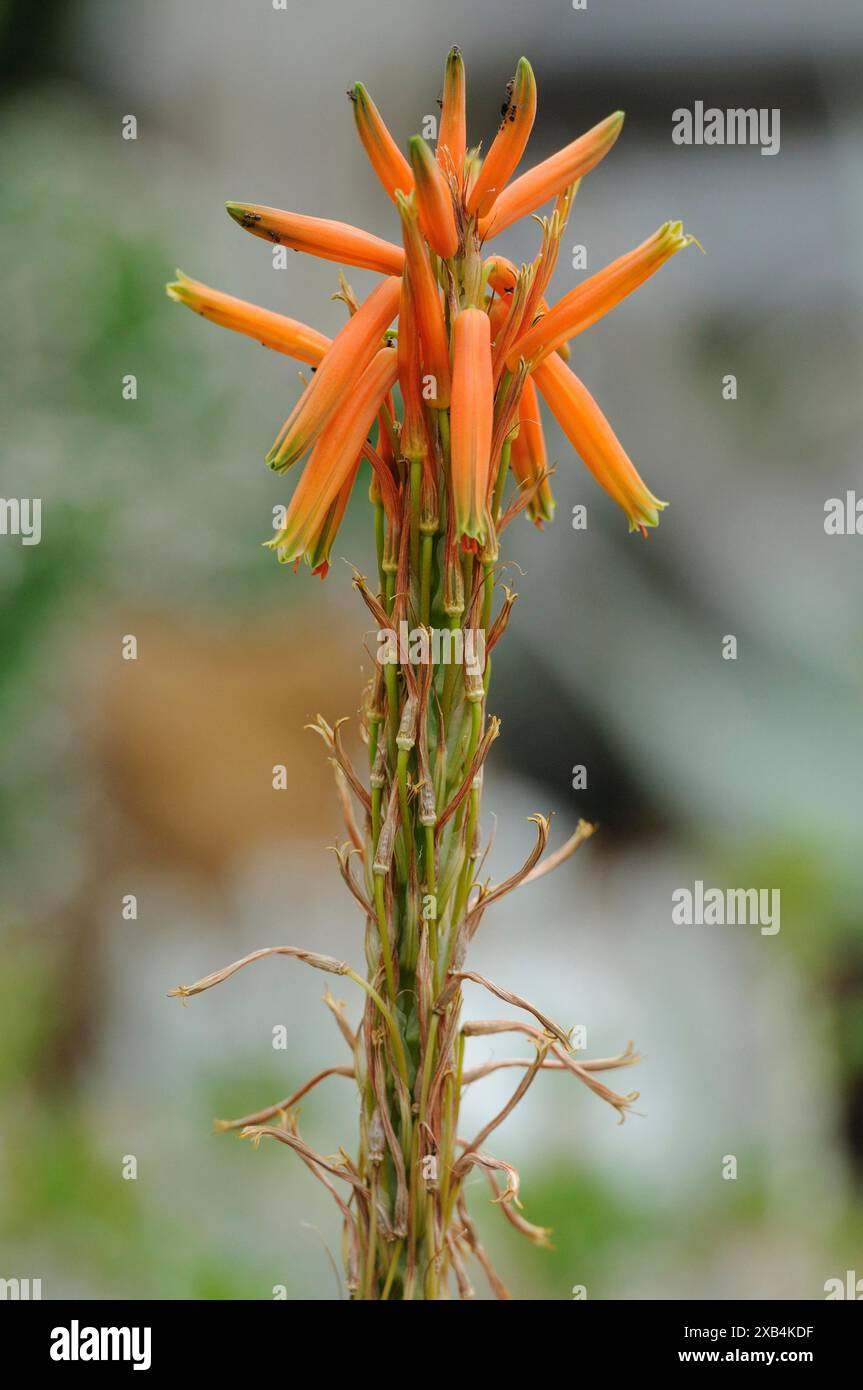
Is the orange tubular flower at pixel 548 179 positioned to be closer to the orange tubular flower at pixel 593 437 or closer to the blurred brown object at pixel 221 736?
the orange tubular flower at pixel 593 437

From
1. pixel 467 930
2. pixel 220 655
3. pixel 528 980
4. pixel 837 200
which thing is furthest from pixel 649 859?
pixel 467 930

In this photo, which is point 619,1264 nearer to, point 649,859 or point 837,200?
point 649,859

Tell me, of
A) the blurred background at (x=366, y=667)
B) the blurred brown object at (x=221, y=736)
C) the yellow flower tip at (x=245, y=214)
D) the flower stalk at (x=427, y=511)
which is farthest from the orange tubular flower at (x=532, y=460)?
the blurred brown object at (x=221, y=736)

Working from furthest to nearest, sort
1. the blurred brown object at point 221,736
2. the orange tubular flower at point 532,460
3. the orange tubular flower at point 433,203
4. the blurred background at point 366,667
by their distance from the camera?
the blurred brown object at point 221,736, the blurred background at point 366,667, the orange tubular flower at point 532,460, the orange tubular flower at point 433,203

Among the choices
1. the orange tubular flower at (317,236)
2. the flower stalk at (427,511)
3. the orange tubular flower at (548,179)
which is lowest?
the flower stalk at (427,511)

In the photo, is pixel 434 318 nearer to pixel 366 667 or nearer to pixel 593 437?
pixel 593 437

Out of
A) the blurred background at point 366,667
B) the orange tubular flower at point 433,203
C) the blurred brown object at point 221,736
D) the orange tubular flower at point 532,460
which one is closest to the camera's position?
the orange tubular flower at point 433,203

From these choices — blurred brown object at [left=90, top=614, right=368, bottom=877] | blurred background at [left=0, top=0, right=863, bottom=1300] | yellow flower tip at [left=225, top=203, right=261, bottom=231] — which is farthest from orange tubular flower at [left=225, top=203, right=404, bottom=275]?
blurred brown object at [left=90, top=614, right=368, bottom=877]
